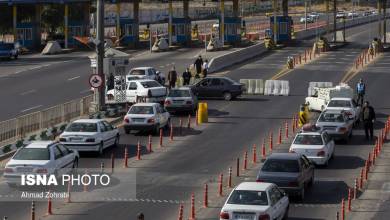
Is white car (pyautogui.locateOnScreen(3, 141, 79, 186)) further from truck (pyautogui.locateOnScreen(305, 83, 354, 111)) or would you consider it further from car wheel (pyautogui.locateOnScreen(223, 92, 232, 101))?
car wheel (pyautogui.locateOnScreen(223, 92, 232, 101))

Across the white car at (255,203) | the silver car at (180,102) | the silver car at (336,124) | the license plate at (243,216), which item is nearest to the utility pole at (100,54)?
the silver car at (180,102)

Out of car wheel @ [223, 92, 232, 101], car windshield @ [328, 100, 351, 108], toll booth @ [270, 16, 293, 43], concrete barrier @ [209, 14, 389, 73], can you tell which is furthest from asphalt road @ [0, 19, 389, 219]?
toll booth @ [270, 16, 293, 43]

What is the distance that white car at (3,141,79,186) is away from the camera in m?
26.8

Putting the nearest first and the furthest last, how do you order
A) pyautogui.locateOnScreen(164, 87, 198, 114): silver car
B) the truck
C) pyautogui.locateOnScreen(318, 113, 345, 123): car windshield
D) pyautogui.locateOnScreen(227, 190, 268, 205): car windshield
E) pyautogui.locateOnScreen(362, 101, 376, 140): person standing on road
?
pyautogui.locateOnScreen(227, 190, 268, 205): car windshield < pyautogui.locateOnScreen(318, 113, 345, 123): car windshield < pyautogui.locateOnScreen(362, 101, 376, 140): person standing on road < pyautogui.locateOnScreen(164, 87, 198, 114): silver car < the truck

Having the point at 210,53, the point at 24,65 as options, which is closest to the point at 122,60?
the point at 24,65

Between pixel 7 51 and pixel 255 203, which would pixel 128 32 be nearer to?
pixel 7 51

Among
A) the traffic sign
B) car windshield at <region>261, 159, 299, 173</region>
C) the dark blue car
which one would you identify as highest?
the dark blue car

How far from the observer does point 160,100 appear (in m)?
47.3

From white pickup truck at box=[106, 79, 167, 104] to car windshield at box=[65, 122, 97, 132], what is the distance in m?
12.5

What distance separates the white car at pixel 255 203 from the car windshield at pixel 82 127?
11.2m

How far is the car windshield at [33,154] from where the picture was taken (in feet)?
89.1

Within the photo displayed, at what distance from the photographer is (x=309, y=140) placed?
32250 mm

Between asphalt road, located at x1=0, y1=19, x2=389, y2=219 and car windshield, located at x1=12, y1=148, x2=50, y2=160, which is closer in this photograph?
asphalt road, located at x1=0, y1=19, x2=389, y2=219

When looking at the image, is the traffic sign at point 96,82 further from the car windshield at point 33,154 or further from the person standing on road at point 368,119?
the car windshield at point 33,154
